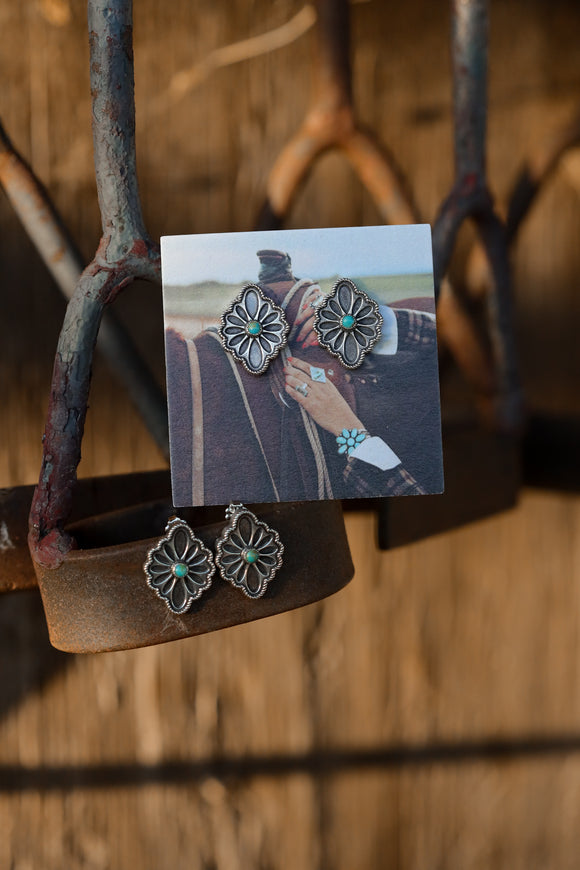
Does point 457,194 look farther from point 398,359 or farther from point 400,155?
point 400,155

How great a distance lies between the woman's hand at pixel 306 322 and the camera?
41 cm

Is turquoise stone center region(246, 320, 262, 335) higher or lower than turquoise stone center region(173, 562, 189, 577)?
higher

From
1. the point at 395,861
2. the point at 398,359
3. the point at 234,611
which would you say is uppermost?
the point at 398,359

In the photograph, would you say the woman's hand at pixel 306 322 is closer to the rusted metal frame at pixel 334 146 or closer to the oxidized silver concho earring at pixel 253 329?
the oxidized silver concho earring at pixel 253 329

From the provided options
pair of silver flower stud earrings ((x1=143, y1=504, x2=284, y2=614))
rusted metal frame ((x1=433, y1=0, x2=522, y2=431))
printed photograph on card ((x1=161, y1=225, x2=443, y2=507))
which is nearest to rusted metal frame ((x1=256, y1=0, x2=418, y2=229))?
rusted metal frame ((x1=433, y1=0, x2=522, y2=431))

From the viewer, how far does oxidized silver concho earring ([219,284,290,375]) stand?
40 cm

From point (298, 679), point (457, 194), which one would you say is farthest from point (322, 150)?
point (298, 679)

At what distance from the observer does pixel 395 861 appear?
847 mm

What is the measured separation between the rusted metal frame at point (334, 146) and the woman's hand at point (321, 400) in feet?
0.81

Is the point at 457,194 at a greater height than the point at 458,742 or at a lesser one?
greater

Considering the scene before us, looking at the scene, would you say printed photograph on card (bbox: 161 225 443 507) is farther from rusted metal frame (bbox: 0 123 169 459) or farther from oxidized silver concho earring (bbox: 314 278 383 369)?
rusted metal frame (bbox: 0 123 169 459)

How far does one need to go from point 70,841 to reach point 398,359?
0.65 metres

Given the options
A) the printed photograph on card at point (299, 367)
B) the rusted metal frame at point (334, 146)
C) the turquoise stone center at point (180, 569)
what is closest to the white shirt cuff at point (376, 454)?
the printed photograph on card at point (299, 367)

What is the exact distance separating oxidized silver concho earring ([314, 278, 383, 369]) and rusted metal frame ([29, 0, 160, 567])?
0.10 meters
